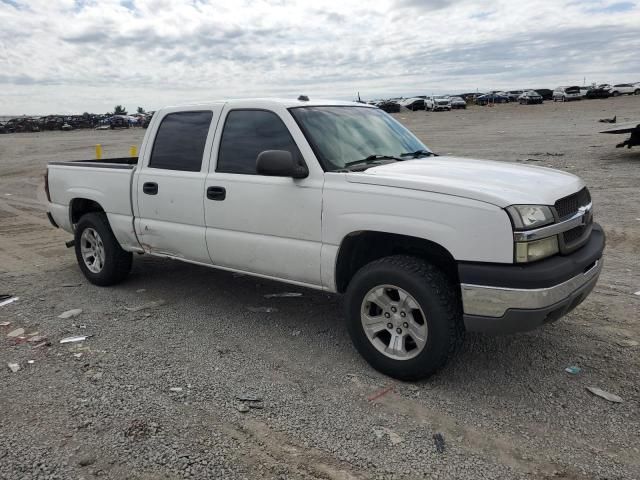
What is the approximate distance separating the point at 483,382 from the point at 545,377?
45cm

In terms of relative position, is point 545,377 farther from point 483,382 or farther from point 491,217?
point 491,217

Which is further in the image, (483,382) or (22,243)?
(22,243)

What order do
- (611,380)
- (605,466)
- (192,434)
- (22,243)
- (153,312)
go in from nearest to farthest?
(605,466) → (192,434) → (611,380) → (153,312) → (22,243)

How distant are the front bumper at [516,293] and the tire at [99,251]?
3.95 meters

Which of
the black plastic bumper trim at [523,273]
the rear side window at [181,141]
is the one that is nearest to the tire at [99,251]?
the rear side window at [181,141]

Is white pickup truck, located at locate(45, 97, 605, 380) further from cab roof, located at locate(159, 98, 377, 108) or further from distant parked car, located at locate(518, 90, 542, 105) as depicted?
distant parked car, located at locate(518, 90, 542, 105)

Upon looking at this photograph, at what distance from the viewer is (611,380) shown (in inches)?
151

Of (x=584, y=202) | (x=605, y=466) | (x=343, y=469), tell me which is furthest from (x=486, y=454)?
(x=584, y=202)

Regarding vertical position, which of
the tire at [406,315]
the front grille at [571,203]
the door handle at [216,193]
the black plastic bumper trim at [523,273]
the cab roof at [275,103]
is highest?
the cab roof at [275,103]

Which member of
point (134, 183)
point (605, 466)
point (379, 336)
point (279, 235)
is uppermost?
point (134, 183)

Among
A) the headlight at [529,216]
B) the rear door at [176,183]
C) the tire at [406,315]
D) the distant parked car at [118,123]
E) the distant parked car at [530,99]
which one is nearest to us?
the headlight at [529,216]

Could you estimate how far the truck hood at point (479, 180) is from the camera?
3.47 metres

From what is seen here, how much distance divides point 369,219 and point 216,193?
60.7 inches

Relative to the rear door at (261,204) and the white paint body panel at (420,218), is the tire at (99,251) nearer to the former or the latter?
the rear door at (261,204)
